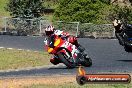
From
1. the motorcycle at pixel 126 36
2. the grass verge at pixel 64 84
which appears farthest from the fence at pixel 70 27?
the grass verge at pixel 64 84

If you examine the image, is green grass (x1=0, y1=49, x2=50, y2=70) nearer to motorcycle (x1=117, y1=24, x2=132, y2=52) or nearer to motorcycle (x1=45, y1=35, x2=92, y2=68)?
motorcycle (x1=45, y1=35, x2=92, y2=68)

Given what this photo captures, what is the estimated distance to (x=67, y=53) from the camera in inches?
755

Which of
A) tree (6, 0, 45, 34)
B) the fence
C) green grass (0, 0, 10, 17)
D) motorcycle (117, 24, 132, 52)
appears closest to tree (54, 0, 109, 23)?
the fence

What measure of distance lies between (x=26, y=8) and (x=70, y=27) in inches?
214

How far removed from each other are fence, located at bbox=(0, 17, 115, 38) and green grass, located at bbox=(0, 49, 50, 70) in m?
9.75

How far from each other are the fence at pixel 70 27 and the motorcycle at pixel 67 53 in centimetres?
1620

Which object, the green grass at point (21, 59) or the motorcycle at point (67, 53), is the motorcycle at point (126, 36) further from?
the green grass at point (21, 59)

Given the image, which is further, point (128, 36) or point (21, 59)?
point (21, 59)

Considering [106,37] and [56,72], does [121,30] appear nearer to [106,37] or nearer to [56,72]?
[56,72]

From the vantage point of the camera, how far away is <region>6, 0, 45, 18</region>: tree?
38.9 metres

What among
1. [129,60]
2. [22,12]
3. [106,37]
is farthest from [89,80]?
[22,12]

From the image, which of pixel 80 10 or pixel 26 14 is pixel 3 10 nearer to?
pixel 26 14

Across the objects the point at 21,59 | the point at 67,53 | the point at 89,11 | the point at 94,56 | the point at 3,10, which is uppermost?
the point at 67,53

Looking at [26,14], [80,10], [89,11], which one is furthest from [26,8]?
[89,11]
